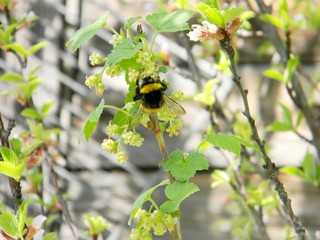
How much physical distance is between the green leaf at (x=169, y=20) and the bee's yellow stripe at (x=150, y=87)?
0.09 m

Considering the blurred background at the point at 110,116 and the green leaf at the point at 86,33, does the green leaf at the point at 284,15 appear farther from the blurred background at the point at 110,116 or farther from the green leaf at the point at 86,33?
the blurred background at the point at 110,116

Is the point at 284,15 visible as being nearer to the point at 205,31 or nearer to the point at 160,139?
the point at 205,31

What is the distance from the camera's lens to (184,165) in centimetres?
96

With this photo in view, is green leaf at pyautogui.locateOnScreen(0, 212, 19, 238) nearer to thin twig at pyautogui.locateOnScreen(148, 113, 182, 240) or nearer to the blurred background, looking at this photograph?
thin twig at pyautogui.locateOnScreen(148, 113, 182, 240)

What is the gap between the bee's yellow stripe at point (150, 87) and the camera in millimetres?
1005

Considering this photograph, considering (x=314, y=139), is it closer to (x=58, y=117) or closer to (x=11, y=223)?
(x=11, y=223)

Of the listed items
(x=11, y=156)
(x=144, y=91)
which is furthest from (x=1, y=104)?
(x=144, y=91)

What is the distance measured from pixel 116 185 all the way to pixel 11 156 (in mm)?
1684

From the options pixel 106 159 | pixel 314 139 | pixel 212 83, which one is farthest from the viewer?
pixel 106 159

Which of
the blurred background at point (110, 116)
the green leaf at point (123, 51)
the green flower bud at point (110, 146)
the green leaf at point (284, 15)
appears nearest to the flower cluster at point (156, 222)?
the green flower bud at point (110, 146)

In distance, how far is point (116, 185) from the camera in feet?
9.14

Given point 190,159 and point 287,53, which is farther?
point 287,53

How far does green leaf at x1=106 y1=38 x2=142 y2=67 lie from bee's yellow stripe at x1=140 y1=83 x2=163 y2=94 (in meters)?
0.08

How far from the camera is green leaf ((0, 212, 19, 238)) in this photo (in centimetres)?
103
